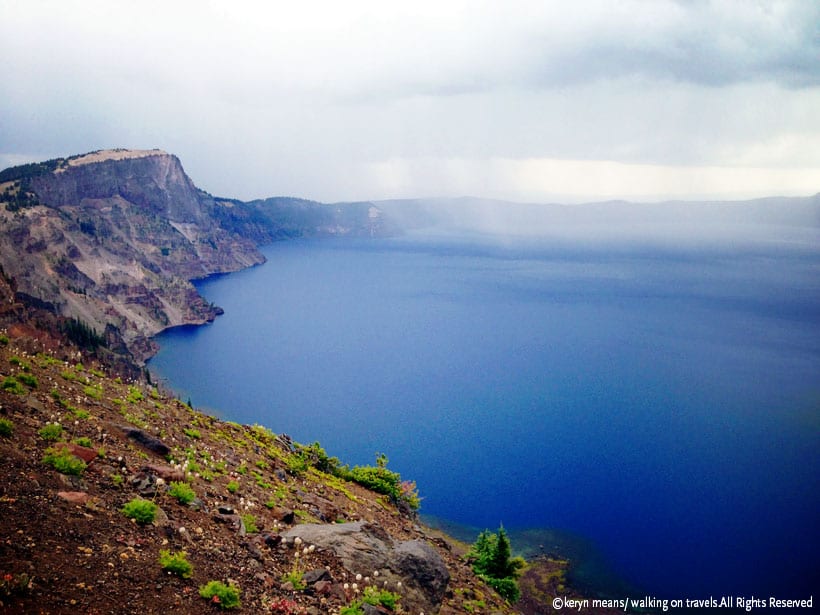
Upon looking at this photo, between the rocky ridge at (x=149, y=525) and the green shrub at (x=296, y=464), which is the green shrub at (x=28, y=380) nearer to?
the rocky ridge at (x=149, y=525)

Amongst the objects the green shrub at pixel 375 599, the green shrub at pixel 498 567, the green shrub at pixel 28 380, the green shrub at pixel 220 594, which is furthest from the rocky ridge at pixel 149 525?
the green shrub at pixel 498 567

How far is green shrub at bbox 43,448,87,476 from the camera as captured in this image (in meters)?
13.6

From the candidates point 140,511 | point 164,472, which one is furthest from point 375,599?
point 164,472

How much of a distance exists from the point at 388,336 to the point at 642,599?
404 ft

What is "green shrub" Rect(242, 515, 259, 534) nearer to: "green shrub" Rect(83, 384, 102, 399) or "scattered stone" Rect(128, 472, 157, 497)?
"scattered stone" Rect(128, 472, 157, 497)

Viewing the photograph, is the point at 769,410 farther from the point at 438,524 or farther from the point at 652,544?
the point at 438,524

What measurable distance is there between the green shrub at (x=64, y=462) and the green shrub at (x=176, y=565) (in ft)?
12.1

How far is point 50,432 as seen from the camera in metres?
15.0

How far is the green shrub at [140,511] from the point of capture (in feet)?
43.3

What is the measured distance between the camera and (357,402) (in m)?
116

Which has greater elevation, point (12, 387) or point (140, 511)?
point (12, 387)

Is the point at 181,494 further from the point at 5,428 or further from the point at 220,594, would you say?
the point at 5,428

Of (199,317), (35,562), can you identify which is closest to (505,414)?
(35,562)

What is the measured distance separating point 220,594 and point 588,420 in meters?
101
